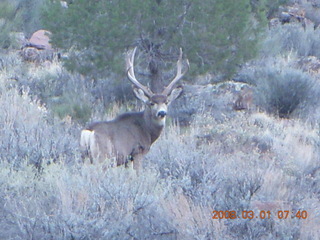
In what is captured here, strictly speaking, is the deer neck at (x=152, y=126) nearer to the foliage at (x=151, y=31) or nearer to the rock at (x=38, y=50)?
the foliage at (x=151, y=31)

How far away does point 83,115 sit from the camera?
40.4 ft

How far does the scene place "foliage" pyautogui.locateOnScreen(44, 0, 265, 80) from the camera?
12.0 m

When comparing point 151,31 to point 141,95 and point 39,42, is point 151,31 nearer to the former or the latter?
point 141,95

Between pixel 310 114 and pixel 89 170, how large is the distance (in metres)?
6.91

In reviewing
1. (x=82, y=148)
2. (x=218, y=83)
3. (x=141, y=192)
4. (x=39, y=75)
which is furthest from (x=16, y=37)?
(x=141, y=192)

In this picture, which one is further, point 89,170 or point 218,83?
point 218,83

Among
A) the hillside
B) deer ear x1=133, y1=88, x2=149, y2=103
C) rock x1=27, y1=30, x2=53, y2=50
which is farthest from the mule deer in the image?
rock x1=27, y1=30, x2=53, y2=50

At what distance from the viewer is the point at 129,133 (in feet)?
29.0

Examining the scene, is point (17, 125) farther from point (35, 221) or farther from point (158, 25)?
point (35, 221)

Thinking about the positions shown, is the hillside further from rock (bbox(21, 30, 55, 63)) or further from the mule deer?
rock (bbox(21, 30, 55, 63))

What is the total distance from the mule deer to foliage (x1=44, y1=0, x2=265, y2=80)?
2784 mm
